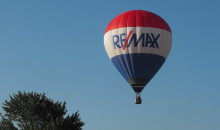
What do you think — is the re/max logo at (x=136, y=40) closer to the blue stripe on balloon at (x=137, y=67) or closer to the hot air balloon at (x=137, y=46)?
the hot air balloon at (x=137, y=46)

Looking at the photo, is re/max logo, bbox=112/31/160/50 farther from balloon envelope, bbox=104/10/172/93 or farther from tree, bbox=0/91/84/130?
tree, bbox=0/91/84/130

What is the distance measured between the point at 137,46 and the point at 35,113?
16005mm

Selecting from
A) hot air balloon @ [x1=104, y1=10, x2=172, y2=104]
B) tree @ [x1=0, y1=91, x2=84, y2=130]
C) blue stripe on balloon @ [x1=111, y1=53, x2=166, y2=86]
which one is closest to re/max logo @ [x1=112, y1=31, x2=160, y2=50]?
hot air balloon @ [x1=104, y1=10, x2=172, y2=104]

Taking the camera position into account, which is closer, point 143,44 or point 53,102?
point 143,44

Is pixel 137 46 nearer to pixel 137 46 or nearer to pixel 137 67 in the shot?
pixel 137 46

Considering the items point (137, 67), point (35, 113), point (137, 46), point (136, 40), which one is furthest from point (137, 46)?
point (35, 113)

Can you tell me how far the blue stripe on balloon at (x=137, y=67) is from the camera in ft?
189

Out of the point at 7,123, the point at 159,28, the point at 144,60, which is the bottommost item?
the point at 7,123

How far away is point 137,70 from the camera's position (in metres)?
57.7

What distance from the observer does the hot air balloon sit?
57.8 metres

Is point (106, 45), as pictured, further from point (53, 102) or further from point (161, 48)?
point (53, 102)

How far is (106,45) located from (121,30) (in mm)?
3307

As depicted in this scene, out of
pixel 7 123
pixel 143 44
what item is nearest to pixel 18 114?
pixel 7 123

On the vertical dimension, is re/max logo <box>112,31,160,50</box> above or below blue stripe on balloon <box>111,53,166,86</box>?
above
